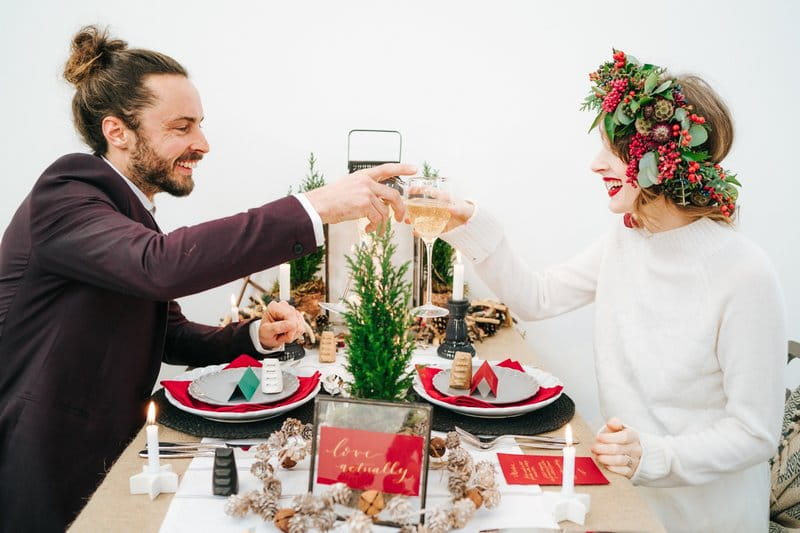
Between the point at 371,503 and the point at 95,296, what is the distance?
855 mm

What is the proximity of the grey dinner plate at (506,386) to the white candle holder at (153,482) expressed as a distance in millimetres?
588

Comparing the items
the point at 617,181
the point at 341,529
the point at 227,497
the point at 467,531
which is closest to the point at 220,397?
the point at 227,497

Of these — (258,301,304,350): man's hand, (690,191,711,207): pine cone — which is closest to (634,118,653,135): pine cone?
(690,191,711,207): pine cone

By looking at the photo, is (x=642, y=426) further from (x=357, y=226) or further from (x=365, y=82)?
(x=365, y=82)

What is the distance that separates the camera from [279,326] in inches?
62.0

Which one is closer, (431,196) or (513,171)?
(431,196)

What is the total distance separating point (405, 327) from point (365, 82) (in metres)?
1.91

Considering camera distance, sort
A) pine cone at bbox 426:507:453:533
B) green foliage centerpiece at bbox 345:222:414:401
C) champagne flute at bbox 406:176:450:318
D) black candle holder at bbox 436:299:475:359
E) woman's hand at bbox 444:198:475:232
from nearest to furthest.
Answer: pine cone at bbox 426:507:453:533 < green foliage centerpiece at bbox 345:222:414:401 < champagne flute at bbox 406:176:450:318 < woman's hand at bbox 444:198:475:232 < black candle holder at bbox 436:299:475:359

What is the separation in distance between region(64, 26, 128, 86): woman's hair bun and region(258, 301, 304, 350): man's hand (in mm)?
802

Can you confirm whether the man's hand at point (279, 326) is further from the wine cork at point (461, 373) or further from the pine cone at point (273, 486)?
the pine cone at point (273, 486)

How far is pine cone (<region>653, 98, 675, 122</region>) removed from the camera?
1.37 meters

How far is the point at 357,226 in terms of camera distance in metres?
2.09

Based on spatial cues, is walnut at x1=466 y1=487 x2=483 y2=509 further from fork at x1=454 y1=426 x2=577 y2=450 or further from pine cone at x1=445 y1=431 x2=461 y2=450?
fork at x1=454 y1=426 x2=577 y2=450

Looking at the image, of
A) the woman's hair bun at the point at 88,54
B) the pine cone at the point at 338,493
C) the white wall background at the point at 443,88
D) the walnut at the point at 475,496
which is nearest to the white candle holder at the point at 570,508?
the walnut at the point at 475,496
